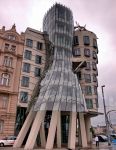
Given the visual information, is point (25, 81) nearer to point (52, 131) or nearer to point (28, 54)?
point (28, 54)

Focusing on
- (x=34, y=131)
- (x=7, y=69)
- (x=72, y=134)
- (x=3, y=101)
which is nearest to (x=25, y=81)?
(x=7, y=69)

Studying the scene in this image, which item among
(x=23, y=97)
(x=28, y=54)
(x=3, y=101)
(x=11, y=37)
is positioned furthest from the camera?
(x=28, y=54)

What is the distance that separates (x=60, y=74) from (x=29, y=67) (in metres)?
11.5

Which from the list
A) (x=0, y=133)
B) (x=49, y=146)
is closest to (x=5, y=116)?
(x=0, y=133)

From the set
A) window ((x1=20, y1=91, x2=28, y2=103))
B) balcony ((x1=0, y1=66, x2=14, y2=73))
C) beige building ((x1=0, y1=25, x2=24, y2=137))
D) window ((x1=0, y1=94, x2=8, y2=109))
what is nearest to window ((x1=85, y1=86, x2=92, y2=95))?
window ((x1=20, y1=91, x2=28, y2=103))

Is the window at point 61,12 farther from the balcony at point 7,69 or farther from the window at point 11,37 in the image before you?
the balcony at point 7,69

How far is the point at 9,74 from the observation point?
43625mm

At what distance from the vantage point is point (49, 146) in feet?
89.9

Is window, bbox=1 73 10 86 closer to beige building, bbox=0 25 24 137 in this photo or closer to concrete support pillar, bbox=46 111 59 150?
beige building, bbox=0 25 24 137

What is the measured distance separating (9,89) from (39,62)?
11329 mm

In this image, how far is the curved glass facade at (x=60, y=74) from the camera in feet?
106

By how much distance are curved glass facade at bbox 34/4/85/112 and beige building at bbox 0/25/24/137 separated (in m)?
8.08

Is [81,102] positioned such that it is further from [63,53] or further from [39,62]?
[39,62]

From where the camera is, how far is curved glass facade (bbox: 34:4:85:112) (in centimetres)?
3244
